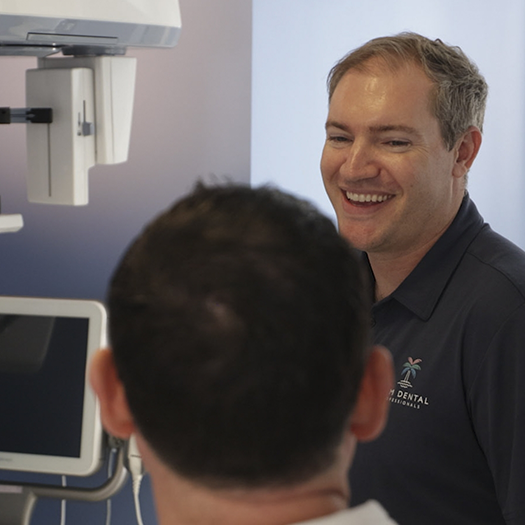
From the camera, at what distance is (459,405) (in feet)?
3.98

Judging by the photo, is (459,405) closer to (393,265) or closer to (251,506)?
(393,265)

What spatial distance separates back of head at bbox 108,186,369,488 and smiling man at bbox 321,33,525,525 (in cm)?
69

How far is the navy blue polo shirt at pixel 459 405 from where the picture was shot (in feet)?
3.84

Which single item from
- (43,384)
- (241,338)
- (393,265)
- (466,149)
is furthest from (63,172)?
(241,338)

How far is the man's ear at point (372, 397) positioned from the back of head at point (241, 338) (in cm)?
3

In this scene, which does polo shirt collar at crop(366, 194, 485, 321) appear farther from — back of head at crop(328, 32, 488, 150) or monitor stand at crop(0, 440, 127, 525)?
monitor stand at crop(0, 440, 127, 525)

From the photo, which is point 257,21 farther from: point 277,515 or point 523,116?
point 277,515

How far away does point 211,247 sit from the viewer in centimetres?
53

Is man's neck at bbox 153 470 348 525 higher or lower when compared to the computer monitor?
higher

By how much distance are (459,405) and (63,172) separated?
708mm

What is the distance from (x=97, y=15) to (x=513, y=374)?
0.76 meters

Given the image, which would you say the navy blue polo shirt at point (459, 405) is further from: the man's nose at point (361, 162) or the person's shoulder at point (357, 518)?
the person's shoulder at point (357, 518)

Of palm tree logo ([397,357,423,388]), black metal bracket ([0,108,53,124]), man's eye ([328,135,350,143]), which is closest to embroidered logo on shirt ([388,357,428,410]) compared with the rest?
palm tree logo ([397,357,423,388])

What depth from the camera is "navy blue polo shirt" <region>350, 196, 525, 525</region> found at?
1.17m
